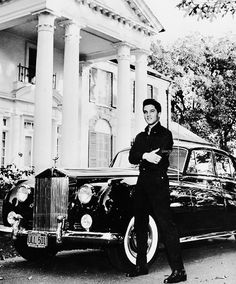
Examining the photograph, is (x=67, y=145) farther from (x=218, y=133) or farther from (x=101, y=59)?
(x=218, y=133)

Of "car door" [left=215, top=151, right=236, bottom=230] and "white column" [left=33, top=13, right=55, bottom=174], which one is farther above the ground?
"white column" [left=33, top=13, right=55, bottom=174]

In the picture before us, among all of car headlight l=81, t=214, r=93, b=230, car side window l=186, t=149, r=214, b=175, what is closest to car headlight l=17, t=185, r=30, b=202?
car headlight l=81, t=214, r=93, b=230

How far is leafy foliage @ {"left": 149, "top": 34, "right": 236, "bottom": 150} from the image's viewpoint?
32656 millimetres

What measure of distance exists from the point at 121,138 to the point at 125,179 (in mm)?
11909

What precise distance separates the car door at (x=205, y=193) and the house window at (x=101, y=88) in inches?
562

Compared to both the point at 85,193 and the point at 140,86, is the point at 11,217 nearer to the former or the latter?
the point at 85,193

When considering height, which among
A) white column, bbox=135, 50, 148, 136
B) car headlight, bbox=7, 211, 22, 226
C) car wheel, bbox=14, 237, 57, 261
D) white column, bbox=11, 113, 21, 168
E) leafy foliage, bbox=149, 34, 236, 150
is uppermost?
leafy foliage, bbox=149, 34, 236, 150

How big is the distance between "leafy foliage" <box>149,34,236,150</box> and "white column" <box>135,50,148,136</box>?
1426cm

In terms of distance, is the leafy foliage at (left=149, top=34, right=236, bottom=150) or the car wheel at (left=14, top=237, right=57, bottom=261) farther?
the leafy foliage at (left=149, top=34, right=236, bottom=150)

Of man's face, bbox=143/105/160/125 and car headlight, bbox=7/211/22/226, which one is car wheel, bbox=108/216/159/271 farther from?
car headlight, bbox=7/211/22/226

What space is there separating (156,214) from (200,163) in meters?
2.32

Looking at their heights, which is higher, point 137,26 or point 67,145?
point 137,26

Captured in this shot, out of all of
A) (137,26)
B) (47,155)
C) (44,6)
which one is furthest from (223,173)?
(137,26)

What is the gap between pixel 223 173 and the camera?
23.4ft
